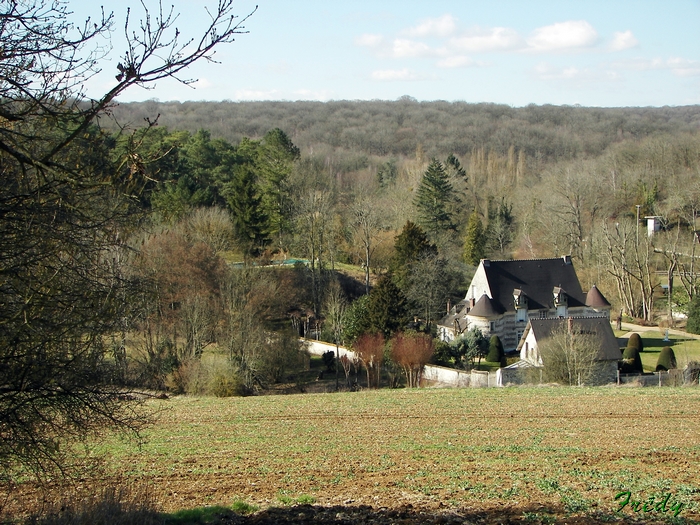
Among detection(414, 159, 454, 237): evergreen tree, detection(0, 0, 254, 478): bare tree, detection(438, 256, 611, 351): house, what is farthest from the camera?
Result: detection(414, 159, 454, 237): evergreen tree

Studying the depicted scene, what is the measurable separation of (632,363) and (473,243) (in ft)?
78.2

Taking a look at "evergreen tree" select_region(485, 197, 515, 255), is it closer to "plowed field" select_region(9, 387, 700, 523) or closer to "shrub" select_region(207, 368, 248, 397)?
"plowed field" select_region(9, 387, 700, 523)

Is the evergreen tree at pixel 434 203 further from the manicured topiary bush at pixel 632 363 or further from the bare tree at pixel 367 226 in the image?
the manicured topiary bush at pixel 632 363

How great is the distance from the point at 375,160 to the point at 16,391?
95093mm

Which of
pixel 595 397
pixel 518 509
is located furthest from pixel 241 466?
pixel 595 397

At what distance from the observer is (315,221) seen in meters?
44.3

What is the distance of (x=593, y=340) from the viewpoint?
27.9 meters

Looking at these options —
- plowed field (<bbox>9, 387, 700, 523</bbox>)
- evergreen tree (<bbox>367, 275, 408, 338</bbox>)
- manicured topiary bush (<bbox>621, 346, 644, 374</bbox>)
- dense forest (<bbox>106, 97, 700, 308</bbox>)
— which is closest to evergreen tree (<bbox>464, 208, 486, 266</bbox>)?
dense forest (<bbox>106, 97, 700, 308</bbox>)

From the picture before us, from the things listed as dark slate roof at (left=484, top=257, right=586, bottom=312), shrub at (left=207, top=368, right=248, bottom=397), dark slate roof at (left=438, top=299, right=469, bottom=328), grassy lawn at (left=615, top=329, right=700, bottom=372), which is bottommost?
grassy lawn at (left=615, top=329, right=700, bottom=372)

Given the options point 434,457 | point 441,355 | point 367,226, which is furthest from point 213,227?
point 434,457

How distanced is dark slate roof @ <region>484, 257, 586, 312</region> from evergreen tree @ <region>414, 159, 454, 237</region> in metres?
14.4

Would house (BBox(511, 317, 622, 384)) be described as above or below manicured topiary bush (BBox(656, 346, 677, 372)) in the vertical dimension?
above

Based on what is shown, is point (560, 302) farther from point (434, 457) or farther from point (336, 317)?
point (434, 457)

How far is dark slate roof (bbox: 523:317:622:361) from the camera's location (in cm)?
2859
